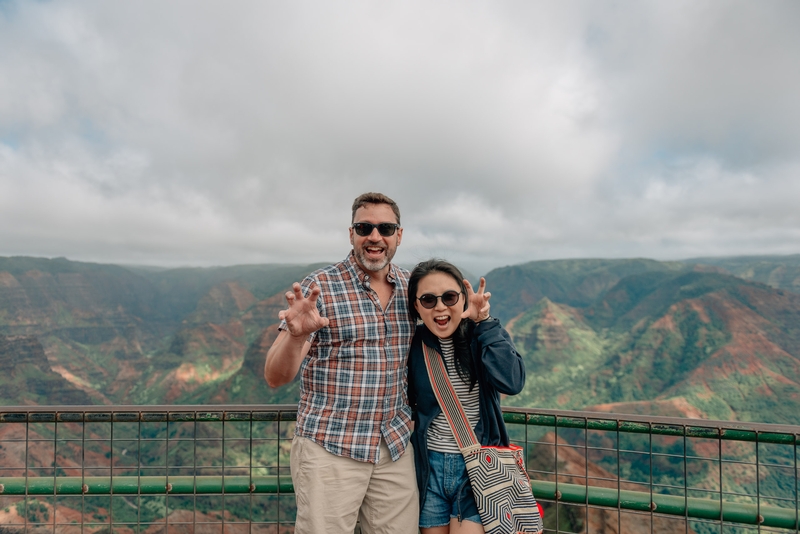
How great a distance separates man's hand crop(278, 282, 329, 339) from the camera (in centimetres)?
275

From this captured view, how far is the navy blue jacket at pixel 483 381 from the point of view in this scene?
285 cm

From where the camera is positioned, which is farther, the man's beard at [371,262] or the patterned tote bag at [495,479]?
the man's beard at [371,262]

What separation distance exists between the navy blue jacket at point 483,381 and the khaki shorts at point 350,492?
0.13 metres

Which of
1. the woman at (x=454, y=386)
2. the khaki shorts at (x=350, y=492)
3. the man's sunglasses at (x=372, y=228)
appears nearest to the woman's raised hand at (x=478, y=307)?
the woman at (x=454, y=386)

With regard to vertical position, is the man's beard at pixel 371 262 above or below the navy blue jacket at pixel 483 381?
above

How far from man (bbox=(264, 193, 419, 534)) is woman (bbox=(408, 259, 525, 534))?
13 centimetres

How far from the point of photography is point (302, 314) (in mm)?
2789

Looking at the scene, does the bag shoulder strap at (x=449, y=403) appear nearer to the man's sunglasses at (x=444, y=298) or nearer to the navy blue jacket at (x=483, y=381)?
the navy blue jacket at (x=483, y=381)

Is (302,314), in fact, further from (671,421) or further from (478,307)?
(671,421)

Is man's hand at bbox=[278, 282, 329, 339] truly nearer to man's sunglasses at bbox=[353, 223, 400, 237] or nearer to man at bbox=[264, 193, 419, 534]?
man at bbox=[264, 193, 419, 534]

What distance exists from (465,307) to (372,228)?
0.88 metres

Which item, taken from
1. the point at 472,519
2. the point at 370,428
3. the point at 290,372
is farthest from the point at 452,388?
the point at 290,372

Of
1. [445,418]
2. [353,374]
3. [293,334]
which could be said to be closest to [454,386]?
[445,418]

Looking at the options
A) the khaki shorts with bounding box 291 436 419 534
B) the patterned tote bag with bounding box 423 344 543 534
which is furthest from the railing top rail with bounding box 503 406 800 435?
the khaki shorts with bounding box 291 436 419 534
